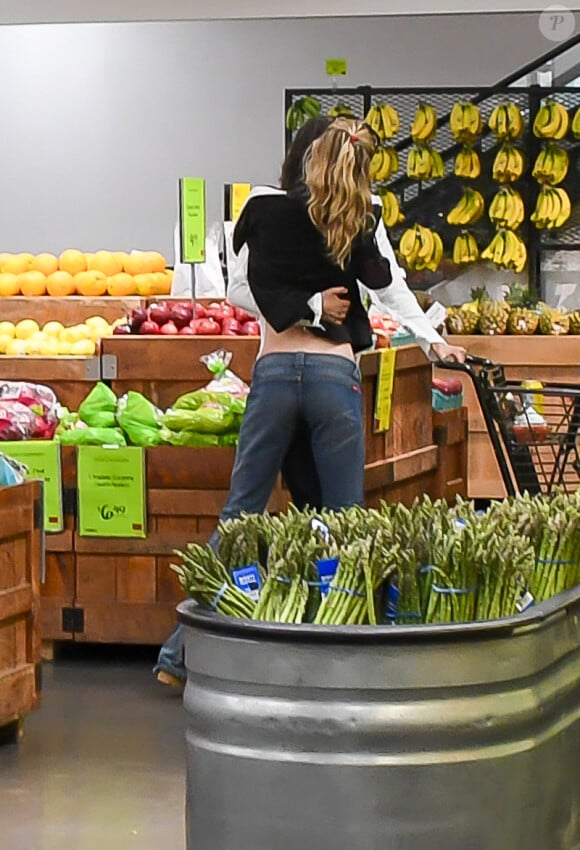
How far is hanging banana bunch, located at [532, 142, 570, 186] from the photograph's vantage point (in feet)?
29.0

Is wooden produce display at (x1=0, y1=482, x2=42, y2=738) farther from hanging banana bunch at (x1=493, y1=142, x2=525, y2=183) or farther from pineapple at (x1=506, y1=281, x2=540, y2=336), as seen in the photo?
hanging banana bunch at (x1=493, y1=142, x2=525, y2=183)

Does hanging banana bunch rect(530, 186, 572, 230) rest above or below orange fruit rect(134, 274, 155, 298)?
above

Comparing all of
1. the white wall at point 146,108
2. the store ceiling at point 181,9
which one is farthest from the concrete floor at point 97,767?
the white wall at point 146,108

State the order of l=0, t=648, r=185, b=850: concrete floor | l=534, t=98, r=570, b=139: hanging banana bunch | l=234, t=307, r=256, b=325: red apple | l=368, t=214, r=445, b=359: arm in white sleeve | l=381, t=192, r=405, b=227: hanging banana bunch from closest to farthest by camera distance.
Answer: l=0, t=648, r=185, b=850: concrete floor → l=368, t=214, r=445, b=359: arm in white sleeve → l=234, t=307, r=256, b=325: red apple → l=534, t=98, r=570, b=139: hanging banana bunch → l=381, t=192, r=405, b=227: hanging banana bunch

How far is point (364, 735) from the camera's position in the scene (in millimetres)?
2340

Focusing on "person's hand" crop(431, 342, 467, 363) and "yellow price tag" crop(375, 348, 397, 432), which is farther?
"yellow price tag" crop(375, 348, 397, 432)

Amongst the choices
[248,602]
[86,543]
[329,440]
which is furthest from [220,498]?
[248,602]

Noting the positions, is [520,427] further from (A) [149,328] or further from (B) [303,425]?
(A) [149,328]

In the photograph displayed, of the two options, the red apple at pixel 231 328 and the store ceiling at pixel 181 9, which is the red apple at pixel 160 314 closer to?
the red apple at pixel 231 328

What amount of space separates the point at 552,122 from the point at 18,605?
17.3ft

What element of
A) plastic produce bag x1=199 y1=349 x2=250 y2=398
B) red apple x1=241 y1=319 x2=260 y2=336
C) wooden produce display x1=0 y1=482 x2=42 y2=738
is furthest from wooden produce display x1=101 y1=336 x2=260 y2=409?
wooden produce display x1=0 y1=482 x2=42 y2=738

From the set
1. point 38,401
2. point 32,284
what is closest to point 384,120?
point 32,284

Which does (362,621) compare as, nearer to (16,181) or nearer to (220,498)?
(220,498)

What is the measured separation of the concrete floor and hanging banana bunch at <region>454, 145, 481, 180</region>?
14.1 ft
